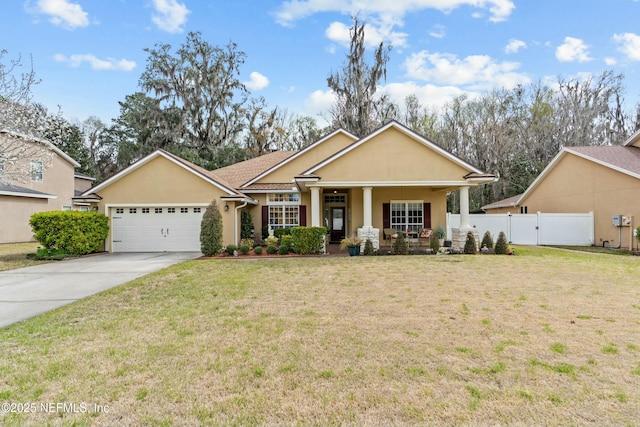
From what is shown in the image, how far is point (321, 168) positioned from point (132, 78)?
27599 mm

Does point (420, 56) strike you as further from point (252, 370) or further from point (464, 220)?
point (252, 370)

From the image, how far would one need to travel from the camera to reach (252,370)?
143 inches

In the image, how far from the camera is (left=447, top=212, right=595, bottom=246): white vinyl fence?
1698cm

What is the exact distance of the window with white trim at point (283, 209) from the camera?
17.4 metres

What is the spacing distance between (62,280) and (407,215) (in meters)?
13.7

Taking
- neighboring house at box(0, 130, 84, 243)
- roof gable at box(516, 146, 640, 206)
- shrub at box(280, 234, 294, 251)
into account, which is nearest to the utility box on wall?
roof gable at box(516, 146, 640, 206)

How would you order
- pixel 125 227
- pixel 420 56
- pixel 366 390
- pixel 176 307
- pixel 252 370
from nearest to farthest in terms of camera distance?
pixel 366 390 < pixel 252 370 < pixel 176 307 < pixel 125 227 < pixel 420 56

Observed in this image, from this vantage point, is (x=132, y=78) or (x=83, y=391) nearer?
(x=83, y=391)

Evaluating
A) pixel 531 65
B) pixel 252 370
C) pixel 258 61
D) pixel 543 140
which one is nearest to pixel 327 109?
pixel 258 61

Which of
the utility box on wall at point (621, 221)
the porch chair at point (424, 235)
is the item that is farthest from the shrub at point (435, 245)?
the utility box on wall at point (621, 221)

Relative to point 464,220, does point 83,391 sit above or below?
below

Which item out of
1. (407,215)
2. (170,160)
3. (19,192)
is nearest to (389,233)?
(407,215)

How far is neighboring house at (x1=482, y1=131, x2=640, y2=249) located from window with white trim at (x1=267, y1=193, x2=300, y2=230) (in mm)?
15236

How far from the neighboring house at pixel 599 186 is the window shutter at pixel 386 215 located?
10545mm
